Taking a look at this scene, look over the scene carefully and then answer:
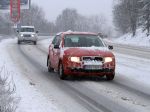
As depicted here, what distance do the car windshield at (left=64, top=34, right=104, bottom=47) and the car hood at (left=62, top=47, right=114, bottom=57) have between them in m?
0.62

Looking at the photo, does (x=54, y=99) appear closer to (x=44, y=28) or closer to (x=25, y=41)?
(x=25, y=41)

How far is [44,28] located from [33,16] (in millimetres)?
9337

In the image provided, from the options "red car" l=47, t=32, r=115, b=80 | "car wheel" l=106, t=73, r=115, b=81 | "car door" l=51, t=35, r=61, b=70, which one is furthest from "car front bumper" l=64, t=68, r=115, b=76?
"car door" l=51, t=35, r=61, b=70

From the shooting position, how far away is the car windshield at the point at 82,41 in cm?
1681

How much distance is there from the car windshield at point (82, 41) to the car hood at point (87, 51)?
0.62m

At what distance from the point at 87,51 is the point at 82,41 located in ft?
4.08

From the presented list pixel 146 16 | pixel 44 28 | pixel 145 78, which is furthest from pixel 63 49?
pixel 44 28

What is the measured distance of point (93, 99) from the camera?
11.9 meters

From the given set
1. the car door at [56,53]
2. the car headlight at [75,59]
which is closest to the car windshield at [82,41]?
the car door at [56,53]

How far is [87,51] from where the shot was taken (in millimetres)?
15766

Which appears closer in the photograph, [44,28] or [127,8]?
[127,8]

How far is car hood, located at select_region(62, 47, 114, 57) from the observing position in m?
15.6

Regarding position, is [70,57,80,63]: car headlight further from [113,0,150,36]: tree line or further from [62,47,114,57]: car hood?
[113,0,150,36]: tree line

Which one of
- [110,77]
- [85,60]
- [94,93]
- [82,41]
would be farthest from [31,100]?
[82,41]
